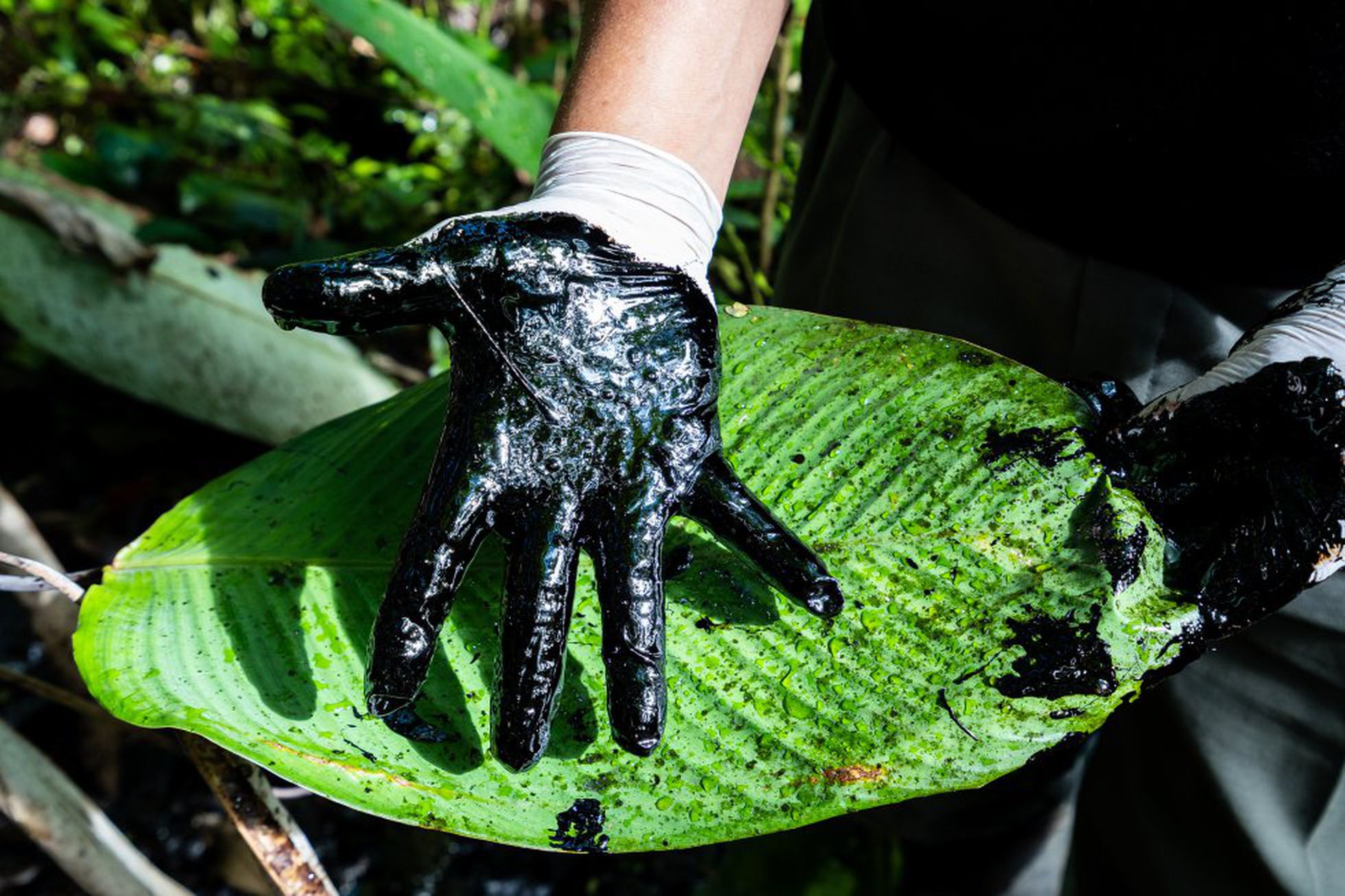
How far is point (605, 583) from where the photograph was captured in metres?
0.66

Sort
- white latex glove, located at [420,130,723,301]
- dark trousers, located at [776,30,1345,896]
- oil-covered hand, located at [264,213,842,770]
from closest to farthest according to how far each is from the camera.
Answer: oil-covered hand, located at [264,213,842,770] < white latex glove, located at [420,130,723,301] < dark trousers, located at [776,30,1345,896]

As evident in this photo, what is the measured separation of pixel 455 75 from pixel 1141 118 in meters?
1.03

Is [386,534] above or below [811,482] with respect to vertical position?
below

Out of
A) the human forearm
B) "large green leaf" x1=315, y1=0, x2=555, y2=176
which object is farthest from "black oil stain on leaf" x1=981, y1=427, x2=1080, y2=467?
"large green leaf" x1=315, y1=0, x2=555, y2=176

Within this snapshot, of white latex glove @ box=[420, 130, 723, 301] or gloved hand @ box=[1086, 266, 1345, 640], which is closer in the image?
gloved hand @ box=[1086, 266, 1345, 640]

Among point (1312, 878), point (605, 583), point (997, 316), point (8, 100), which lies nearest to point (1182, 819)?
point (1312, 878)

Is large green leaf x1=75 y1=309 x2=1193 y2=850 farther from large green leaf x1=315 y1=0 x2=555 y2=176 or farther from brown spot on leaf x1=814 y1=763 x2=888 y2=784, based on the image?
large green leaf x1=315 y1=0 x2=555 y2=176

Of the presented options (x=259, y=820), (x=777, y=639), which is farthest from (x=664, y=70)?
(x=259, y=820)

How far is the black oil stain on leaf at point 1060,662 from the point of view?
65 centimetres

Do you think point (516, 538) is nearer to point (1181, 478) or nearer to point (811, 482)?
point (811, 482)

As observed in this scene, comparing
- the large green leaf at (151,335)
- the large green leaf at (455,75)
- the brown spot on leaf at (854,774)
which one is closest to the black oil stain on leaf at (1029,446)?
the brown spot on leaf at (854,774)

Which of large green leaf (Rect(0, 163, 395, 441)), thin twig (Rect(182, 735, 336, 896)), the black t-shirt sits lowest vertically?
large green leaf (Rect(0, 163, 395, 441))

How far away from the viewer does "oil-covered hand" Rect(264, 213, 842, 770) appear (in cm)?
63

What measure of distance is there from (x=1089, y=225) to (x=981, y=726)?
52 centimetres
